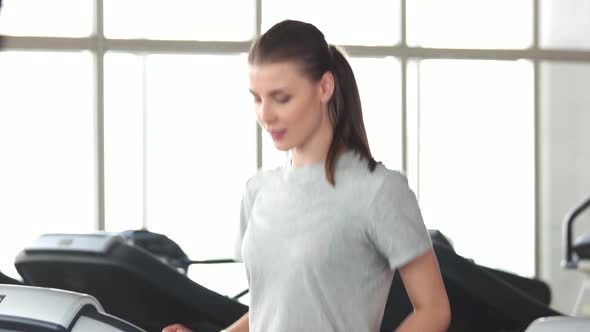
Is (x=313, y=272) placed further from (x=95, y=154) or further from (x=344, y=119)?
(x=95, y=154)

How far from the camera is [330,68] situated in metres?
1.08

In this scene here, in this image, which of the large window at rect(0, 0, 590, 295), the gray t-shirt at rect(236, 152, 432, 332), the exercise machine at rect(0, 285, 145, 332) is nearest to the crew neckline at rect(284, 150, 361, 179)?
the gray t-shirt at rect(236, 152, 432, 332)

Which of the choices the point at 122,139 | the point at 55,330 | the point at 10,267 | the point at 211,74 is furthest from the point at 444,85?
the point at 55,330

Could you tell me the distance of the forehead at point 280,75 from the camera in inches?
41.3

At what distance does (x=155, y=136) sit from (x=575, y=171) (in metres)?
2.98

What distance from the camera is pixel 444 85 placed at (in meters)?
6.27

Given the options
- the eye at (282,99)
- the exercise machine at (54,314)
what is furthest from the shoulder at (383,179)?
the exercise machine at (54,314)

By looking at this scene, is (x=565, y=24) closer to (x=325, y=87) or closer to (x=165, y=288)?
(x=165, y=288)

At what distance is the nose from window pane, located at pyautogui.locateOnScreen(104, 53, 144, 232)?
470 centimetres

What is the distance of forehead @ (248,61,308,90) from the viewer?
1.05m

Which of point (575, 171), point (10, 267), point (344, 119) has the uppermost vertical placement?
point (344, 119)

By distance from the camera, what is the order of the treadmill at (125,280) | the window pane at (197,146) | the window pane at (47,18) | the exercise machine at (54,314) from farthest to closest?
1. the window pane at (197,146)
2. the window pane at (47,18)
3. the treadmill at (125,280)
4. the exercise machine at (54,314)

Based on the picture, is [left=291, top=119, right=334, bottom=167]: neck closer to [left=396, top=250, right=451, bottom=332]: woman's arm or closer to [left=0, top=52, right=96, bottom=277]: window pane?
[left=396, top=250, right=451, bottom=332]: woman's arm

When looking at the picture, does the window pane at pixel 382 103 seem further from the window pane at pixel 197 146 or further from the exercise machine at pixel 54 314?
the exercise machine at pixel 54 314
